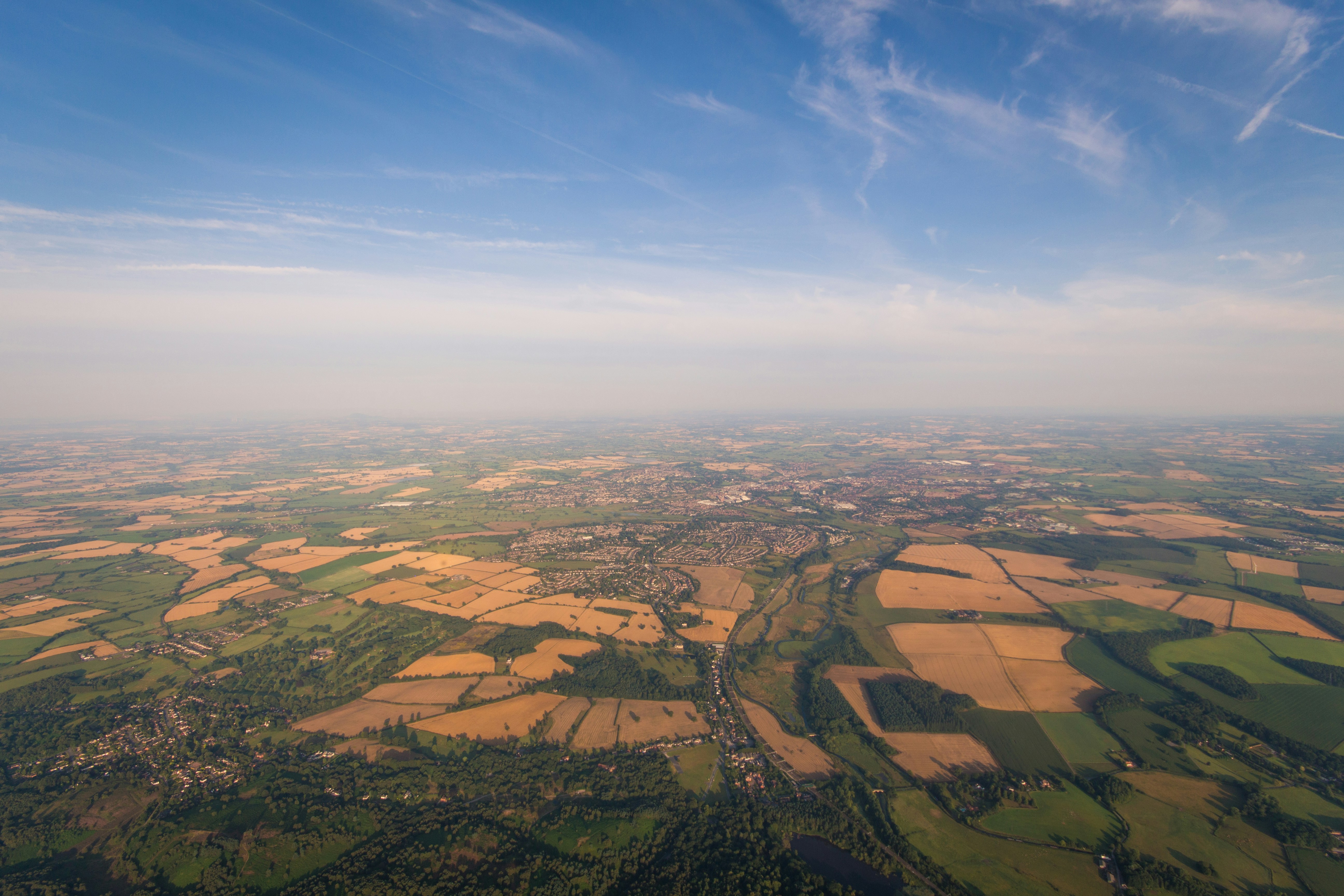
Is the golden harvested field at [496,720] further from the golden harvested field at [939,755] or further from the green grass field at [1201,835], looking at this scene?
the green grass field at [1201,835]

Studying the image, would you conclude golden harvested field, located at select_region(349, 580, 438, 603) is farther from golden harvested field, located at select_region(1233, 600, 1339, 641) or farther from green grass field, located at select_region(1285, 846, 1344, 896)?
golden harvested field, located at select_region(1233, 600, 1339, 641)

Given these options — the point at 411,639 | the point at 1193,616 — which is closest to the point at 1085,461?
the point at 1193,616

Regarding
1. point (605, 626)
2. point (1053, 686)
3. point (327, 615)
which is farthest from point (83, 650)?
point (1053, 686)

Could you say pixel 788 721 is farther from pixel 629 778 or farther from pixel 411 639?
pixel 411 639

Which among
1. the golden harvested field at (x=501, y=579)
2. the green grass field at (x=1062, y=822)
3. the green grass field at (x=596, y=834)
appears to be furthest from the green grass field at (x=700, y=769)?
the golden harvested field at (x=501, y=579)

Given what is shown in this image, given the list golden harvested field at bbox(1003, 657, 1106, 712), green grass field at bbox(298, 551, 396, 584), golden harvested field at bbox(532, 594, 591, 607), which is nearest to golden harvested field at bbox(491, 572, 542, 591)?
golden harvested field at bbox(532, 594, 591, 607)
